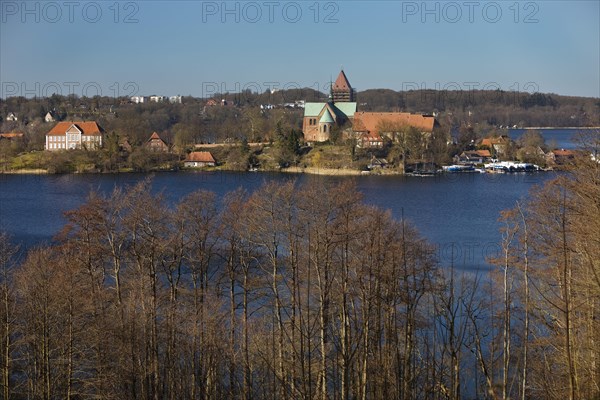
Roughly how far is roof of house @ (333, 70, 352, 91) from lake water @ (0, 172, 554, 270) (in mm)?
11817

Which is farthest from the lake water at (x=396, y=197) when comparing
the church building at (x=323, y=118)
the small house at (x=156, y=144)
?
the church building at (x=323, y=118)

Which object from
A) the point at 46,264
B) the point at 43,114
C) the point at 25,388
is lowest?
the point at 25,388

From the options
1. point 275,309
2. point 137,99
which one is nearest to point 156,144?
point 275,309

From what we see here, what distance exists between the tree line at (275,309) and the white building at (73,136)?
65.4 ft

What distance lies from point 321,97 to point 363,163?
23.2 metres

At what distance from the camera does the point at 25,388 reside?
201 inches

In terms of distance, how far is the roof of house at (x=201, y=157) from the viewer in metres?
26.1

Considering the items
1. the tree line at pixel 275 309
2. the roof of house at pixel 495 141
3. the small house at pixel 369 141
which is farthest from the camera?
the roof of house at pixel 495 141

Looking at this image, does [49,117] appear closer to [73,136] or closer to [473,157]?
[73,136]

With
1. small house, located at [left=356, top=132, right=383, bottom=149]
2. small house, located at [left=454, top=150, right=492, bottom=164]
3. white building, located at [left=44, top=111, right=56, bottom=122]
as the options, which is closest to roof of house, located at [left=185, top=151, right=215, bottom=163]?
small house, located at [left=356, top=132, right=383, bottom=149]

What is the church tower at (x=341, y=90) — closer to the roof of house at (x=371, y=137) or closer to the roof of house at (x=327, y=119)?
the roof of house at (x=327, y=119)

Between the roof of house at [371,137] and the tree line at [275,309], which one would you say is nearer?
the tree line at [275,309]

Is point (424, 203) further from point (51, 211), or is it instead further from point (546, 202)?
point (546, 202)

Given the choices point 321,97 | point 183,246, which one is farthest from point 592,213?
point 321,97
